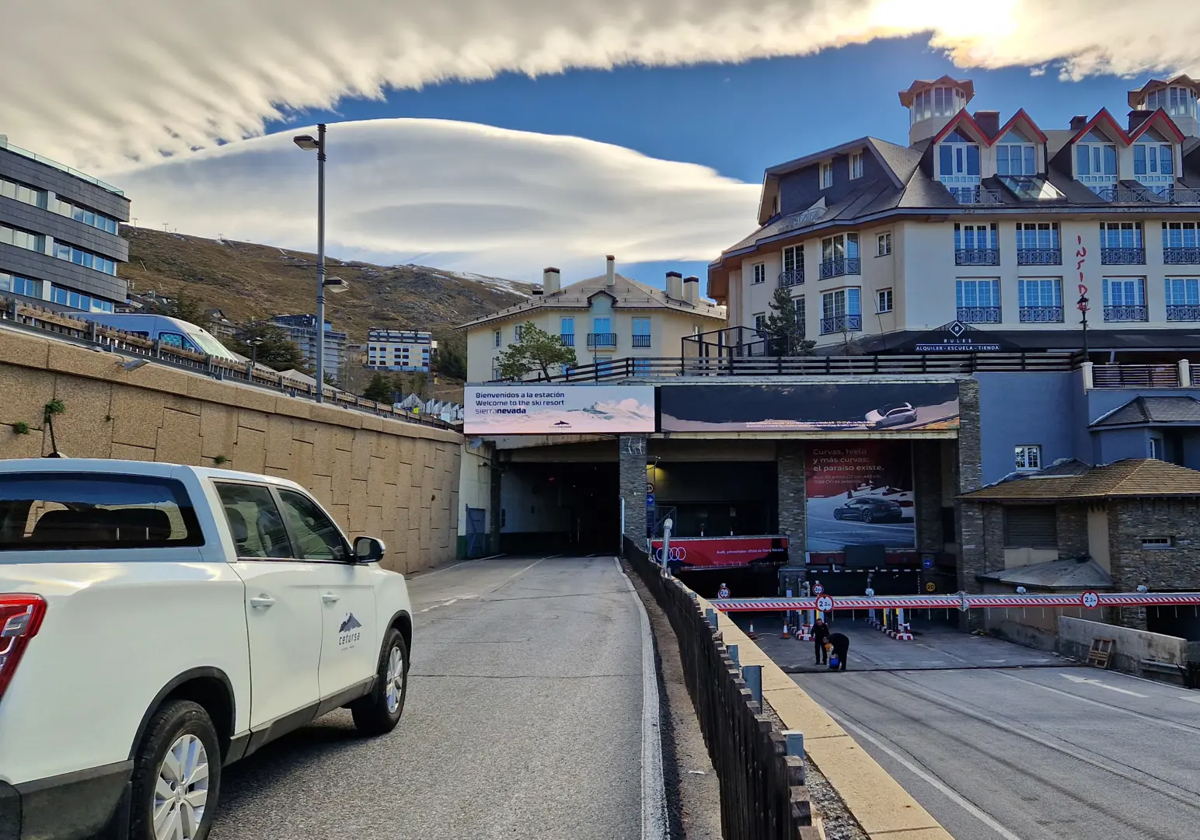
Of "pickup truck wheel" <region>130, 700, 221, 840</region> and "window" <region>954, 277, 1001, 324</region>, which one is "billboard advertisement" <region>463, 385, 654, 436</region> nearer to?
"window" <region>954, 277, 1001, 324</region>

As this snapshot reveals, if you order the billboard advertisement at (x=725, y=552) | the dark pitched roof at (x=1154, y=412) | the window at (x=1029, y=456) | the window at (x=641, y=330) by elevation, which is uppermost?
the window at (x=641, y=330)

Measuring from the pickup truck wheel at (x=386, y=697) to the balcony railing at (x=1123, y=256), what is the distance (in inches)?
1806

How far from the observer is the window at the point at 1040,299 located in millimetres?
43319

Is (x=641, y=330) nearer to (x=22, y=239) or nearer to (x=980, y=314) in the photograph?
(x=980, y=314)

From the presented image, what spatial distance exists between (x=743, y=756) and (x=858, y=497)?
36.4m

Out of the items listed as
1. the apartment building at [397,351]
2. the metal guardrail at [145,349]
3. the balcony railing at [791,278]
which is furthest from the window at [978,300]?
the apartment building at [397,351]

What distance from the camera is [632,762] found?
6.51 meters

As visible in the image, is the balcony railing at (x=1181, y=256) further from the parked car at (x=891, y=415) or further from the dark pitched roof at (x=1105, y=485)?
the parked car at (x=891, y=415)

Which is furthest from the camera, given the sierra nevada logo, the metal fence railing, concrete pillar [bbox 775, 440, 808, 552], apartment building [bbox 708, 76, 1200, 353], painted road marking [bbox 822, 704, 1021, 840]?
apartment building [bbox 708, 76, 1200, 353]

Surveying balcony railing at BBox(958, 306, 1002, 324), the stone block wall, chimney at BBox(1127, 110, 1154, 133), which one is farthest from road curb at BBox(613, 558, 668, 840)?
chimney at BBox(1127, 110, 1154, 133)

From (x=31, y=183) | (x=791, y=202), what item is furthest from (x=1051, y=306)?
(x=31, y=183)

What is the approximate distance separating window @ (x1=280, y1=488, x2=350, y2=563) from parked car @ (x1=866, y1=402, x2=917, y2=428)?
109 ft

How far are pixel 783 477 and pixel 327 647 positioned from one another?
34.4m

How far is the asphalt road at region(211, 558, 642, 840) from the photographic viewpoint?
5.05 m
